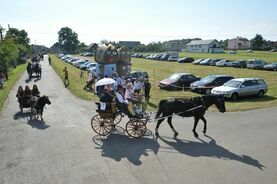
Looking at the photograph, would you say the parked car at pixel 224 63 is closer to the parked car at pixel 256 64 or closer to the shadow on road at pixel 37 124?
the parked car at pixel 256 64

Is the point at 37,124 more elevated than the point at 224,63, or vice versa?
the point at 224,63

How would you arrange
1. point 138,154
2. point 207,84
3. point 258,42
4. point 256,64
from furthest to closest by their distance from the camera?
point 258,42
point 256,64
point 207,84
point 138,154

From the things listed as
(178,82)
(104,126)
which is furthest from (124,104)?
(178,82)

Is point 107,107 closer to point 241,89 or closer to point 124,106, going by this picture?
point 124,106

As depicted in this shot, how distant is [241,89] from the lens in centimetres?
2164

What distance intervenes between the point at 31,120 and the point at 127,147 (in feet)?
21.9

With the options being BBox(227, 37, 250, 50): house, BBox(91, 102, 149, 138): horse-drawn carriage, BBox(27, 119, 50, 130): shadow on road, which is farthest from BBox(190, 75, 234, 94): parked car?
BBox(227, 37, 250, 50): house

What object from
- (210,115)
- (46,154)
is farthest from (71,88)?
(46,154)

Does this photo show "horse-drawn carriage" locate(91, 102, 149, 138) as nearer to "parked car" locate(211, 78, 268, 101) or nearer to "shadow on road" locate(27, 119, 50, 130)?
"shadow on road" locate(27, 119, 50, 130)

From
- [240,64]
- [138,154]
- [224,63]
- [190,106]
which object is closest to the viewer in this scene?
[138,154]

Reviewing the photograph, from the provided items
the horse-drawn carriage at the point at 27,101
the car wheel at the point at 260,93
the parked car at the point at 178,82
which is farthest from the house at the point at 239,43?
the horse-drawn carriage at the point at 27,101

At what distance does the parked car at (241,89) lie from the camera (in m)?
21.3

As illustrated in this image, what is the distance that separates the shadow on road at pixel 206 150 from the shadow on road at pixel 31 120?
5.90m

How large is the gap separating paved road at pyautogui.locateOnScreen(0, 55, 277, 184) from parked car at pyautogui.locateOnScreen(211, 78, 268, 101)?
6227 millimetres
